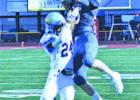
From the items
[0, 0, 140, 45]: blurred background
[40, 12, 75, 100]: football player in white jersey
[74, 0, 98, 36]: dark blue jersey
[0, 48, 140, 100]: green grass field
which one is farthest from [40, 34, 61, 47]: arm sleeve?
[0, 0, 140, 45]: blurred background

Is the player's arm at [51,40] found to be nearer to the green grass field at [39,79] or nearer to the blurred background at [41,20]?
the green grass field at [39,79]

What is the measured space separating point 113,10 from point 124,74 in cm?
2200

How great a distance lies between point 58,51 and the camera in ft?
22.0

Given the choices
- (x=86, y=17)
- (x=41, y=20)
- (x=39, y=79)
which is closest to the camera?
(x=86, y=17)

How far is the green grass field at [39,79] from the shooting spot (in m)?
10.6

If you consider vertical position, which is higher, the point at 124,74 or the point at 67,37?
the point at 67,37

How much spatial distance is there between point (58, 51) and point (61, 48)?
0.05m

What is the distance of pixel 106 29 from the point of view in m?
35.4

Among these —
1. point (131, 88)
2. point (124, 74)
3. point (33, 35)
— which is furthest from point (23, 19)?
point (131, 88)

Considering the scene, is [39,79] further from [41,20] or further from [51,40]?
[41,20]

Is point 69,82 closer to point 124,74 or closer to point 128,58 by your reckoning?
point 124,74

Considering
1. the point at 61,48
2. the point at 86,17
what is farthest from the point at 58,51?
the point at 86,17

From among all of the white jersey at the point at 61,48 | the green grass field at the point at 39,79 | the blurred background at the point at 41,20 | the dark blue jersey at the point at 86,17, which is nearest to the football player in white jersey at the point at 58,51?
the white jersey at the point at 61,48

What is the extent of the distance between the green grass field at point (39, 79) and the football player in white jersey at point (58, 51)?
345 centimetres
